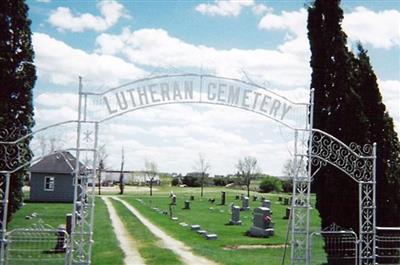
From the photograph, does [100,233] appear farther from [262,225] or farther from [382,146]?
[382,146]

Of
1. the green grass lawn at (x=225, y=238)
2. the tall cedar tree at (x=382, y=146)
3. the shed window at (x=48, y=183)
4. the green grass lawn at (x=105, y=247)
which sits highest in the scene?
the tall cedar tree at (x=382, y=146)

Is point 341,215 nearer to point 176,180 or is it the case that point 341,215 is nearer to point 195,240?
point 195,240

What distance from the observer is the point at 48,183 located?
42969 millimetres

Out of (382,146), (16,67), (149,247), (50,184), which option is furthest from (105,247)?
(50,184)

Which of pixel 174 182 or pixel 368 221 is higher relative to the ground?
pixel 368 221

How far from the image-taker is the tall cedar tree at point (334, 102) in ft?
50.6

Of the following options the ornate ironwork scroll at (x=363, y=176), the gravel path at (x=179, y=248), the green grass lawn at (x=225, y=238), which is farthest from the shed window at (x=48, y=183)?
the ornate ironwork scroll at (x=363, y=176)

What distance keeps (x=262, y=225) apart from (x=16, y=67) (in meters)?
13.4

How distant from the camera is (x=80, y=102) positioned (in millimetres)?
11625

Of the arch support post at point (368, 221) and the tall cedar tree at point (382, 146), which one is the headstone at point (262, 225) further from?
the arch support post at point (368, 221)

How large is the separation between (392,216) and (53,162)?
34744 millimetres

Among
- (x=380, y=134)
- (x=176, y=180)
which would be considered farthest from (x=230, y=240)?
(x=176, y=180)

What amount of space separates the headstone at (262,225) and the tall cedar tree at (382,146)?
8.18m

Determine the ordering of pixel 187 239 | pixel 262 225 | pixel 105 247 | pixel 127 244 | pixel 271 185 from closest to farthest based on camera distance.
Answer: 1. pixel 105 247
2. pixel 127 244
3. pixel 187 239
4. pixel 262 225
5. pixel 271 185
